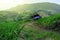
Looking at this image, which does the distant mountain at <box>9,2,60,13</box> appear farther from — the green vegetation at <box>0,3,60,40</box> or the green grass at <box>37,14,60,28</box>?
the green grass at <box>37,14,60,28</box>

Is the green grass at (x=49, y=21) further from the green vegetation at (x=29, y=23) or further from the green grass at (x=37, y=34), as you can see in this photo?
the green grass at (x=37, y=34)

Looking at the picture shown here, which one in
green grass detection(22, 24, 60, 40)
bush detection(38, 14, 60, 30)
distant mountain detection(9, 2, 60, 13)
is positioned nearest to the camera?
green grass detection(22, 24, 60, 40)

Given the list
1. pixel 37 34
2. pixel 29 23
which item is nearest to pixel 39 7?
pixel 29 23

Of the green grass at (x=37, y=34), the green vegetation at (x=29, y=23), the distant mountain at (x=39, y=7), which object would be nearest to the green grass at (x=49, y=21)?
the green vegetation at (x=29, y=23)

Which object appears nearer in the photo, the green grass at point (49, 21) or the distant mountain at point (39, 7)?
the green grass at point (49, 21)

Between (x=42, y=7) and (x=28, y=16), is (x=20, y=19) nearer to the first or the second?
(x=28, y=16)

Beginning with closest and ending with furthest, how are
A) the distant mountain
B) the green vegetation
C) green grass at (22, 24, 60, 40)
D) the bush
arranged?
the green vegetation, green grass at (22, 24, 60, 40), the bush, the distant mountain

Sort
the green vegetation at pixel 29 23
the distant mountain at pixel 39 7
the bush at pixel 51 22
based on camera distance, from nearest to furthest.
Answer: the green vegetation at pixel 29 23, the bush at pixel 51 22, the distant mountain at pixel 39 7

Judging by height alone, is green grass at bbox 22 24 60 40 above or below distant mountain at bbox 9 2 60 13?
below

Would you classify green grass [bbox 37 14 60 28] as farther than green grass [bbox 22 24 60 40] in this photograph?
Yes

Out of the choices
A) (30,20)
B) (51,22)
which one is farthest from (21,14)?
(51,22)

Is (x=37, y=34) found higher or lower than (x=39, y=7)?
lower

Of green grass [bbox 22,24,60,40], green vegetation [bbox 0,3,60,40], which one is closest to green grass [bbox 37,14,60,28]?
green vegetation [bbox 0,3,60,40]

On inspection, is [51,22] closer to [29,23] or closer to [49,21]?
[49,21]
